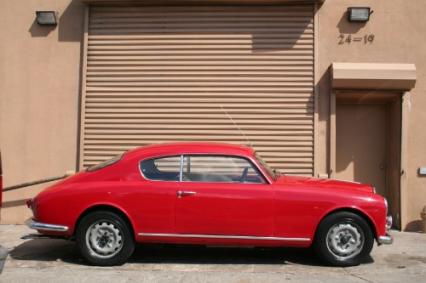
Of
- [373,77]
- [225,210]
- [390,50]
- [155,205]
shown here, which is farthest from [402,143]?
[155,205]

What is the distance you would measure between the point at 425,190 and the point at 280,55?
11.1ft

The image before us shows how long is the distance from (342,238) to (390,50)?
4.29 metres

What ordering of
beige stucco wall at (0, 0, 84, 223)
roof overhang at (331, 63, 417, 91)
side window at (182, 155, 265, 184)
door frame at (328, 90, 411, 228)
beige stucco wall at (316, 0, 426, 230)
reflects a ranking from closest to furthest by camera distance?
side window at (182, 155, 265, 184) < roof overhang at (331, 63, 417, 91) < door frame at (328, 90, 411, 228) < beige stucco wall at (316, 0, 426, 230) < beige stucco wall at (0, 0, 84, 223)

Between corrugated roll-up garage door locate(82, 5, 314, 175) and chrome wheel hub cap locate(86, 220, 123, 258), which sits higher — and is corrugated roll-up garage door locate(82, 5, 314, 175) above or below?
above

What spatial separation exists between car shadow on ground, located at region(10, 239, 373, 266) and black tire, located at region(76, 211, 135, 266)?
0.91ft

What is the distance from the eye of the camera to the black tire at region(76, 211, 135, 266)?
22.9 ft

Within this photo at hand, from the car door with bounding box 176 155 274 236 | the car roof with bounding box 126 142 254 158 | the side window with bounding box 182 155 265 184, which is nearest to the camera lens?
the car door with bounding box 176 155 274 236

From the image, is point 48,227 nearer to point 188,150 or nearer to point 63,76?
point 188,150

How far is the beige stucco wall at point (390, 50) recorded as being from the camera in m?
9.83

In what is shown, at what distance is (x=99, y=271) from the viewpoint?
679cm

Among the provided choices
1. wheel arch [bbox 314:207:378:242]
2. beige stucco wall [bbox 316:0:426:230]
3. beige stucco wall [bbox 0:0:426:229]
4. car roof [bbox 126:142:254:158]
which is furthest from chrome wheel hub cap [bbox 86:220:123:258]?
beige stucco wall [bbox 316:0:426:230]

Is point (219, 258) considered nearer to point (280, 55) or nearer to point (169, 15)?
point (280, 55)

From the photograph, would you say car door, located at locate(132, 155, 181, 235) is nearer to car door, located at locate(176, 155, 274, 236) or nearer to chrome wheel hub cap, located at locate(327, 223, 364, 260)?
car door, located at locate(176, 155, 274, 236)

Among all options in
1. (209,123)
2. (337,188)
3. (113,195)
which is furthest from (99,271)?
(209,123)
